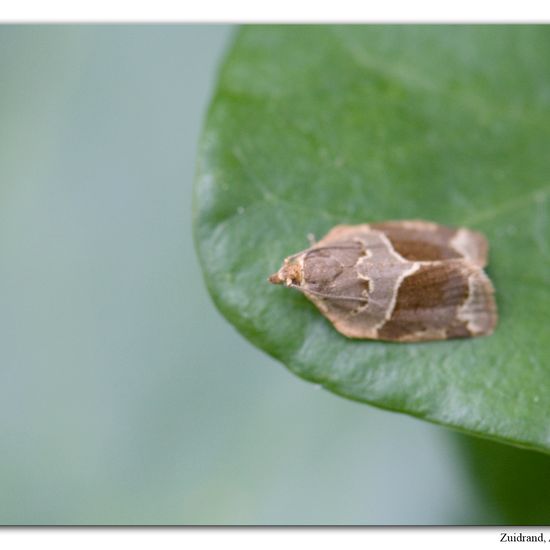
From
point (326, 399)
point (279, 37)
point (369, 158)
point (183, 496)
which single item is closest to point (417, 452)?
point (326, 399)

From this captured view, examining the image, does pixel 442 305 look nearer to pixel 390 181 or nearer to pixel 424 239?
pixel 424 239

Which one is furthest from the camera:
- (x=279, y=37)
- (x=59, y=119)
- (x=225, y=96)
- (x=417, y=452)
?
(x=59, y=119)

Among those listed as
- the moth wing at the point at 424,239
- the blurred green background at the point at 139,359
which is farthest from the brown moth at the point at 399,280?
the blurred green background at the point at 139,359

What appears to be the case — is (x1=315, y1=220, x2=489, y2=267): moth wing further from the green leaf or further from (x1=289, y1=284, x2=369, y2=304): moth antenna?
(x1=289, y1=284, x2=369, y2=304): moth antenna

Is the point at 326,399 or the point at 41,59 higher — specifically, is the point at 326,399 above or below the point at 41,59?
below

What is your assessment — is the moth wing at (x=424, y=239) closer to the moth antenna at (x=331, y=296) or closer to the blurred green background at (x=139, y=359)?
the moth antenna at (x=331, y=296)

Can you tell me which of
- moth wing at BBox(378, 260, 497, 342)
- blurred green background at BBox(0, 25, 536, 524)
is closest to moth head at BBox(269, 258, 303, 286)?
moth wing at BBox(378, 260, 497, 342)
